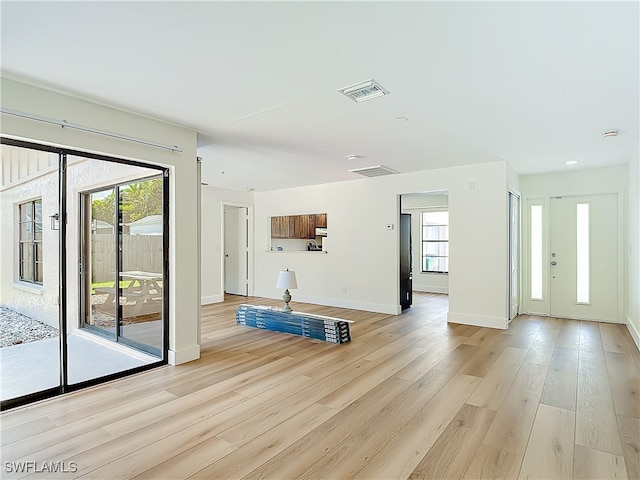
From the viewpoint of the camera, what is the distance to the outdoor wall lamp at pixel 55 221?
10.5ft

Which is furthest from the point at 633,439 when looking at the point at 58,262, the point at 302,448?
the point at 58,262

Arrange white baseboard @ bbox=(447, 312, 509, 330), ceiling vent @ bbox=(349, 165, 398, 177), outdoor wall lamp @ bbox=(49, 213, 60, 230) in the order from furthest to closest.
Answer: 1. ceiling vent @ bbox=(349, 165, 398, 177)
2. white baseboard @ bbox=(447, 312, 509, 330)
3. outdoor wall lamp @ bbox=(49, 213, 60, 230)

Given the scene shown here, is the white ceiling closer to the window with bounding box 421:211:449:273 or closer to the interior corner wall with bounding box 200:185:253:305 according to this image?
the interior corner wall with bounding box 200:185:253:305

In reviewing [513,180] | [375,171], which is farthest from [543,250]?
[375,171]

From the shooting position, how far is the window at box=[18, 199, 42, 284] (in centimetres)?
322

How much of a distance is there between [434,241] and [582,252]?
13.0 ft

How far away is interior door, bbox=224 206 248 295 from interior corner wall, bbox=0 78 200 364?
15.5ft

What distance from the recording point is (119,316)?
13.6 feet

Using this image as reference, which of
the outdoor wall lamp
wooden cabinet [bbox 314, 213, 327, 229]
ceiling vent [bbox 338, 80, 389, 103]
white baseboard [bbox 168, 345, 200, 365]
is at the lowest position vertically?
white baseboard [bbox 168, 345, 200, 365]

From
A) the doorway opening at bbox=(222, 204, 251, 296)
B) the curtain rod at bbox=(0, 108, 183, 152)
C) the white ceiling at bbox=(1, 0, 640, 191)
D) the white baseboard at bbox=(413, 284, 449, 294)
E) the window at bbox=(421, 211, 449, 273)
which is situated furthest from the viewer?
the window at bbox=(421, 211, 449, 273)

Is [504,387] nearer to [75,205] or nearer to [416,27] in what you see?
[416,27]

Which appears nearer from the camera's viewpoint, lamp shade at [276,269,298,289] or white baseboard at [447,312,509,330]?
lamp shade at [276,269,298,289]

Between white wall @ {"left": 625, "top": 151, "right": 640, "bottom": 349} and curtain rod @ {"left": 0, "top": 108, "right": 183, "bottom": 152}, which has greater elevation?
curtain rod @ {"left": 0, "top": 108, "right": 183, "bottom": 152}

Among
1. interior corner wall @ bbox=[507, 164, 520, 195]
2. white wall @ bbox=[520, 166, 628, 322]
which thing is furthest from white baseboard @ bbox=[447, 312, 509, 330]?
interior corner wall @ bbox=[507, 164, 520, 195]
